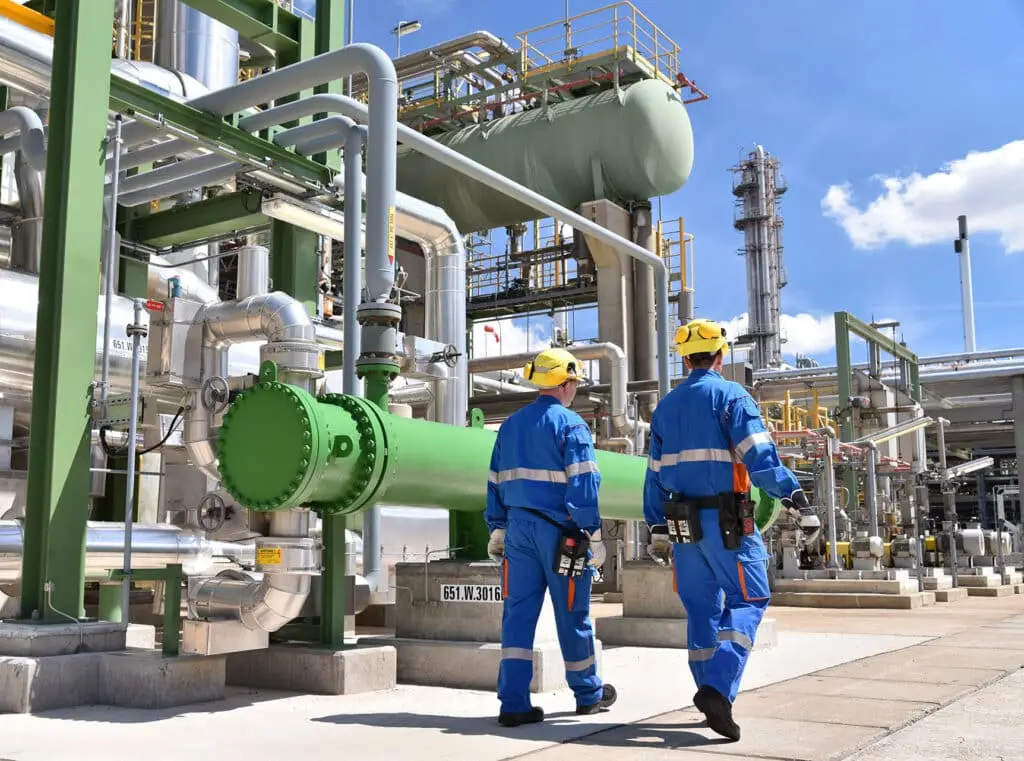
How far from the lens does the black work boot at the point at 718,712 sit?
3.82 meters

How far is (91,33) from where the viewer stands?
5516 millimetres

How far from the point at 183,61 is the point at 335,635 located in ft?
25.8

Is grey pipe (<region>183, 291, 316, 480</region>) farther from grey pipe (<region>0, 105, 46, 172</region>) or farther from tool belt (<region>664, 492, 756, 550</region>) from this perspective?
tool belt (<region>664, 492, 756, 550</region>)

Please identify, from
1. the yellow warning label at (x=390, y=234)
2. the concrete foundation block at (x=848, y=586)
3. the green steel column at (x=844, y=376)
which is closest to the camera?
the yellow warning label at (x=390, y=234)

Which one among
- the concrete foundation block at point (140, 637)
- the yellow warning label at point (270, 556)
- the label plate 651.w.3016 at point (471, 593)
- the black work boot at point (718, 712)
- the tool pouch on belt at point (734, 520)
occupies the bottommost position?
the black work boot at point (718, 712)

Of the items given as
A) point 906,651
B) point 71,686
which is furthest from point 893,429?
point 71,686

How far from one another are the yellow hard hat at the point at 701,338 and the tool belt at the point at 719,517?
0.65m

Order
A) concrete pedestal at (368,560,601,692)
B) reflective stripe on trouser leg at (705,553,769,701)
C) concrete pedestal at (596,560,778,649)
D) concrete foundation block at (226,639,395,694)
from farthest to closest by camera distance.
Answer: concrete pedestal at (596,560,778,649)
concrete pedestal at (368,560,601,692)
concrete foundation block at (226,639,395,694)
reflective stripe on trouser leg at (705,553,769,701)

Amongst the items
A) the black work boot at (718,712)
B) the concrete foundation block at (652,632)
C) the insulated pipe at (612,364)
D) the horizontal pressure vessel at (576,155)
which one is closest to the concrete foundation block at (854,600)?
the insulated pipe at (612,364)

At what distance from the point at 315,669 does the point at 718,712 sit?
212cm

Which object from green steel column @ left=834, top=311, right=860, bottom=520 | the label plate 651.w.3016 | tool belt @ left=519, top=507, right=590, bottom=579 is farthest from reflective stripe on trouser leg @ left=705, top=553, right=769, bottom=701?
green steel column @ left=834, top=311, right=860, bottom=520

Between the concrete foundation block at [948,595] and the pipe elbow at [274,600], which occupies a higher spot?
the pipe elbow at [274,600]

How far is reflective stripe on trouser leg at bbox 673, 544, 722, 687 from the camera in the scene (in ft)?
13.6

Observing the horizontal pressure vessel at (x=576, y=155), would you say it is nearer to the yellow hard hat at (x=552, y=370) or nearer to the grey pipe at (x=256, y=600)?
the yellow hard hat at (x=552, y=370)
